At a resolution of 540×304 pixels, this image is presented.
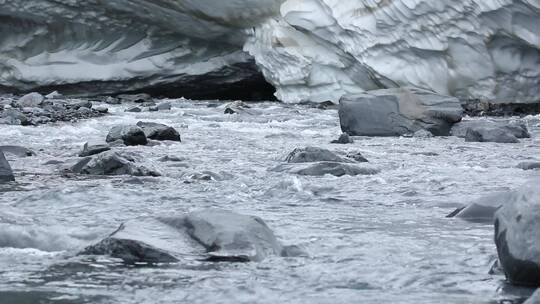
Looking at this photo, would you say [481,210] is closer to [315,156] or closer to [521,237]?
[521,237]

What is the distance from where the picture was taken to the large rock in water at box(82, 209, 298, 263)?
2609 mm

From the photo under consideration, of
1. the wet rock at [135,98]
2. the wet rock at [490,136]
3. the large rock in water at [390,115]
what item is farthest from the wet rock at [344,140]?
the wet rock at [135,98]

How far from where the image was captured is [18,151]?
6.04 m

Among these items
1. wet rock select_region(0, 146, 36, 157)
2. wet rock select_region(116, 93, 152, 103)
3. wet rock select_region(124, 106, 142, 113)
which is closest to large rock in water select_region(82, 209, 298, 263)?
wet rock select_region(0, 146, 36, 157)

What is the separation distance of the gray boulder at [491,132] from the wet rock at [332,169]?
232 cm

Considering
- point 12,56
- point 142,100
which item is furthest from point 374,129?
point 12,56

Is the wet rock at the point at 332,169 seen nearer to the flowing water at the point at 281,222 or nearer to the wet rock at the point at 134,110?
the flowing water at the point at 281,222

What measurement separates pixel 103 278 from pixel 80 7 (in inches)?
495

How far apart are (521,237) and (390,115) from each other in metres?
5.46

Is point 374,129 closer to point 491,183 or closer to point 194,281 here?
point 491,183

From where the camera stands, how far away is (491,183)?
4457 millimetres

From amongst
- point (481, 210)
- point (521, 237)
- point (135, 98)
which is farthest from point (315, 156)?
point (135, 98)

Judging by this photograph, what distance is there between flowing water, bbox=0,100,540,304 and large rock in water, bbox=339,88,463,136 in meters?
0.64

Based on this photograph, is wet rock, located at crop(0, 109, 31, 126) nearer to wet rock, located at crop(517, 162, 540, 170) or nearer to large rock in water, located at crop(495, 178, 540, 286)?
wet rock, located at crop(517, 162, 540, 170)
